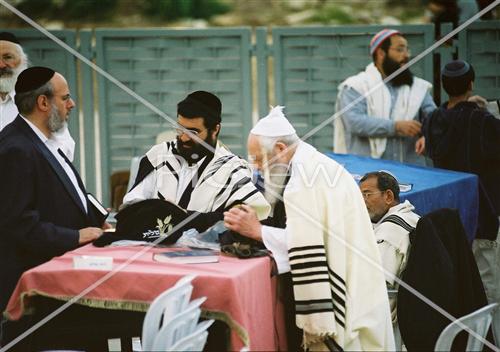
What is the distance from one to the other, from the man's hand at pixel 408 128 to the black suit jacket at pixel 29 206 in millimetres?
2993

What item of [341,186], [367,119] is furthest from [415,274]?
[367,119]

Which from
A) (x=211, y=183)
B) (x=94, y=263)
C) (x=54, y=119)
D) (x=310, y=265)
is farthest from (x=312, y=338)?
(x=54, y=119)

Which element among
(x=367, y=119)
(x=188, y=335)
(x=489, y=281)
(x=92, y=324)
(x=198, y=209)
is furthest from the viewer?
(x=367, y=119)

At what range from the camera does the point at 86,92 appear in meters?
8.26

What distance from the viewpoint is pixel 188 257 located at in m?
4.33

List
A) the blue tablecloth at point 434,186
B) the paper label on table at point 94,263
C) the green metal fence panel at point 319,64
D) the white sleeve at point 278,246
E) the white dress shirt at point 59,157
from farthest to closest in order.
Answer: the green metal fence panel at point 319,64 < the blue tablecloth at point 434,186 < the white dress shirt at point 59,157 < the white sleeve at point 278,246 < the paper label on table at point 94,263

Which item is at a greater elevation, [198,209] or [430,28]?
[430,28]

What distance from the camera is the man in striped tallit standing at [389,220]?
16.0ft

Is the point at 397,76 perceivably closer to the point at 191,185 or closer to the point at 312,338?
the point at 191,185

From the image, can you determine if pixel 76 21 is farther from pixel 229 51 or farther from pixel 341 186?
pixel 341 186

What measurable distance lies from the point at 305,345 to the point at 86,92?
4.50 metres

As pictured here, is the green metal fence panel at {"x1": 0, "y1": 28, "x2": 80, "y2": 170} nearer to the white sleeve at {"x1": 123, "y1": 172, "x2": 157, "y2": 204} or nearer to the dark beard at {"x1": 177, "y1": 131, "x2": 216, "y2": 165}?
the white sleeve at {"x1": 123, "y1": 172, "x2": 157, "y2": 204}

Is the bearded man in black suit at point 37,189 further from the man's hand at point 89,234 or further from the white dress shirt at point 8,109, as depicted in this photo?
the white dress shirt at point 8,109

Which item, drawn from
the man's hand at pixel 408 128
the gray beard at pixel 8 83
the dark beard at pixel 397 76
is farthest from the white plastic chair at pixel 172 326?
the dark beard at pixel 397 76
